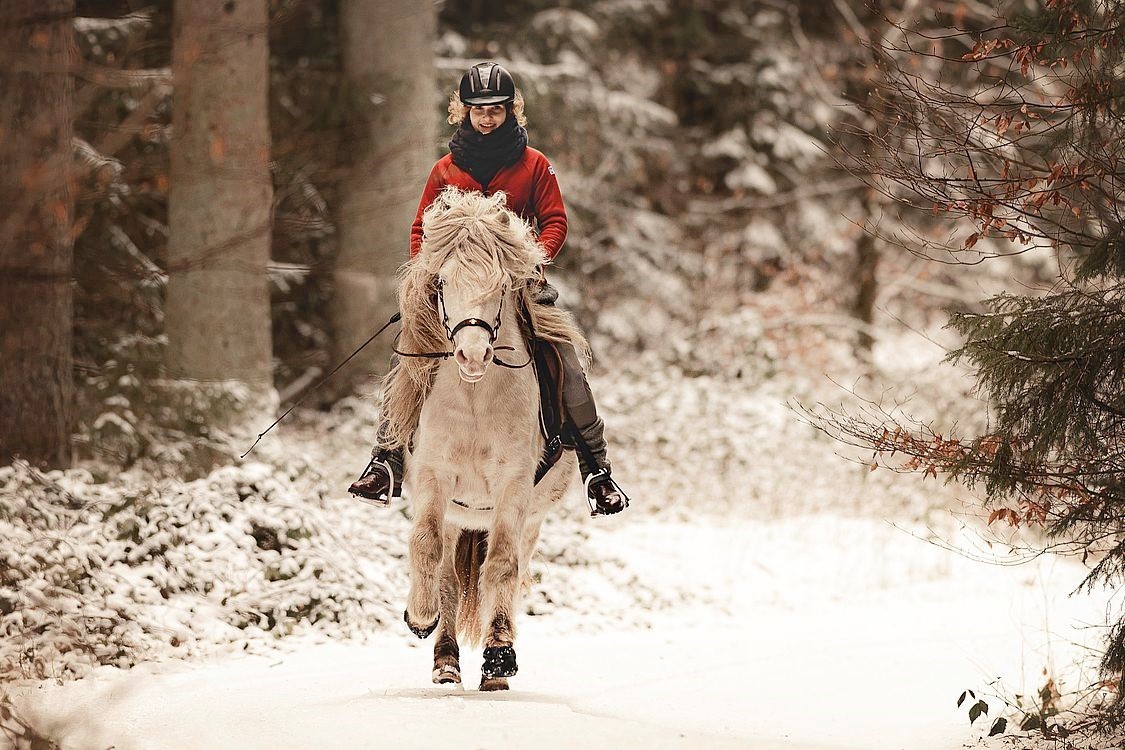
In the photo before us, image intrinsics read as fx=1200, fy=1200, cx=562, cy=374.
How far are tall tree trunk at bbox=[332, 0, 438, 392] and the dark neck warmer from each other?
23.5 feet

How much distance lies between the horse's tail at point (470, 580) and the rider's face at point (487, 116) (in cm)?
237

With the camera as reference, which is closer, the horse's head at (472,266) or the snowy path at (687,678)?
the snowy path at (687,678)

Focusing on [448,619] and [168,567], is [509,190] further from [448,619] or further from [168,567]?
[168,567]

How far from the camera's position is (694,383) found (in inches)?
669

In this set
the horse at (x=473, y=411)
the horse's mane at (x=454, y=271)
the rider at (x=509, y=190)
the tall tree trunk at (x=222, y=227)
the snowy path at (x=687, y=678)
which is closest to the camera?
the snowy path at (x=687, y=678)

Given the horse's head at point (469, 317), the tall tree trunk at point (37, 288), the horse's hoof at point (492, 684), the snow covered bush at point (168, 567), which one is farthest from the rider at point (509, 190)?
the tall tree trunk at point (37, 288)

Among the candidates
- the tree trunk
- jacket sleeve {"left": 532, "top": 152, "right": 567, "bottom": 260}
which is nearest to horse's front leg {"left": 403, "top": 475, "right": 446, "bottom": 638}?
jacket sleeve {"left": 532, "top": 152, "right": 567, "bottom": 260}

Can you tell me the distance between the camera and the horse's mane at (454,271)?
20.3ft

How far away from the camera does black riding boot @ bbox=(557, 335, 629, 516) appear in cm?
696

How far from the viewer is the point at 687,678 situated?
7664 mm

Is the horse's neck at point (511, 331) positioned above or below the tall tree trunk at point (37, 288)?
below

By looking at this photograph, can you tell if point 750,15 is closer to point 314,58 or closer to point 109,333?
point 314,58

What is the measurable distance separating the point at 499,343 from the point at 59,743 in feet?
9.51

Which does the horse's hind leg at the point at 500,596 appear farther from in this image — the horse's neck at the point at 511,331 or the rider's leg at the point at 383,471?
the horse's neck at the point at 511,331
